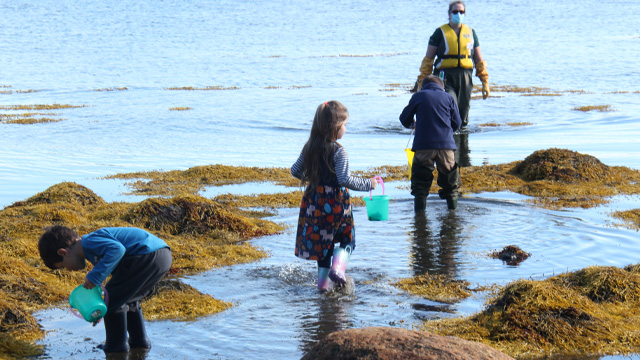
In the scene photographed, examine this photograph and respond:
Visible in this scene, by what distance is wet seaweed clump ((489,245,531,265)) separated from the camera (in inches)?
277

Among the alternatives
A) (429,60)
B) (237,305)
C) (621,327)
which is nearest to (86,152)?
(429,60)

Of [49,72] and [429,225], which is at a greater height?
[49,72]

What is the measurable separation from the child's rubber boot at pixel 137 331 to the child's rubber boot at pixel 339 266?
1.69 meters

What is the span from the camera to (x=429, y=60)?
1111 cm

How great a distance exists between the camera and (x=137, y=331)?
4.93 m

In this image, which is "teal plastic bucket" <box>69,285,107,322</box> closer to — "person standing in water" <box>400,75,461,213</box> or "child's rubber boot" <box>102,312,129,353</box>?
"child's rubber boot" <box>102,312,129,353</box>

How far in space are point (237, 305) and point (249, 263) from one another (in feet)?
4.38

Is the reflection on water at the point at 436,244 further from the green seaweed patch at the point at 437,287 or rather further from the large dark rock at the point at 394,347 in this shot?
the large dark rock at the point at 394,347

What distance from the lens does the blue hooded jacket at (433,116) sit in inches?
338

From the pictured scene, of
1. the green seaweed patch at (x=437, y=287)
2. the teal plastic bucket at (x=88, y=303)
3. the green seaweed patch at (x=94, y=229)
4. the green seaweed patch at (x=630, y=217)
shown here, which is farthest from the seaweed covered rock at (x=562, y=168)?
the teal plastic bucket at (x=88, y=303)

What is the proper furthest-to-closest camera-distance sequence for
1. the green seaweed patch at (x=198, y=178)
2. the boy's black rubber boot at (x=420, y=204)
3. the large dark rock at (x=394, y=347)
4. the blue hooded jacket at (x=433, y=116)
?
the green seaweed patch at (x=198, y=178) < the boy's black rubber boot at (x=420, y=204) < the blue hooded jacket at (x=433, y=116) < the large dark rock at (x=394, y=347)

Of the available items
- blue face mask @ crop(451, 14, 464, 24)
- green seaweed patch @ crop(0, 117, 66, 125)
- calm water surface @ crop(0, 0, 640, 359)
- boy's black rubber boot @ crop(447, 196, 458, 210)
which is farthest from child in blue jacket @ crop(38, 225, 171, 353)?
green seaweed patch @ crop(0, 117, 66, 125)

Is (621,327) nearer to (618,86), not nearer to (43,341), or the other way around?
(43,341)

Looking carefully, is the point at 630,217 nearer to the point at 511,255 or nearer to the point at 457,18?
the point at 511,255
